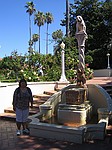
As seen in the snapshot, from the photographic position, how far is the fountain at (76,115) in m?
6.10

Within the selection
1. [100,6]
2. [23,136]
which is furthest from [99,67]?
[23,136]

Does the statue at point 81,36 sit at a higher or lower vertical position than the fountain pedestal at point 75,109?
higher

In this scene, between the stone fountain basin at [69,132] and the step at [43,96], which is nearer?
the stone fountain basin at [69,132]

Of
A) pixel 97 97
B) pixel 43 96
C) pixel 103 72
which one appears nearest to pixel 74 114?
pixel 97 97

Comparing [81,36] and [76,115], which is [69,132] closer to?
[76,115]

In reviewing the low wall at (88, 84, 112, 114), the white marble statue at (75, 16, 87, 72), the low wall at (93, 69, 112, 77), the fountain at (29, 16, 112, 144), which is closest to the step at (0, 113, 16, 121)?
the fountain at (29, 16, 112, 144)

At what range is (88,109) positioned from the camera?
24.2 ft

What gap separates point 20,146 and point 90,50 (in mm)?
25635

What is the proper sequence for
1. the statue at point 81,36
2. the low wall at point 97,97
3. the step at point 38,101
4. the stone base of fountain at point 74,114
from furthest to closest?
the step at point 38,101 → the low wall at point 97,97 → the statue at point 81,36 → the stone base of fountain at point 74,114

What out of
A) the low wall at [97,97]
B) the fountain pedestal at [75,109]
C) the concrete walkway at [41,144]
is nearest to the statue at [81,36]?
the fountain pedestal at [75,109]

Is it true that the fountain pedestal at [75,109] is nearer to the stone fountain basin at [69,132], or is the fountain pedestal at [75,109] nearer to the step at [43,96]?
the stone fountain basin at [69,132]

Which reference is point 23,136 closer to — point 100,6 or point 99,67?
point 99,67

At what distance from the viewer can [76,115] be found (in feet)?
22.7

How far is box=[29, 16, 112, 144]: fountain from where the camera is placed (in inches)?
240
